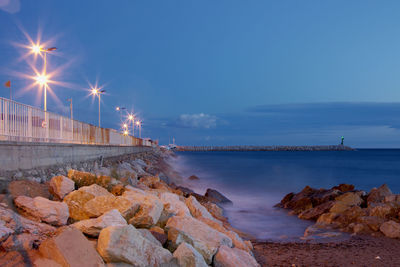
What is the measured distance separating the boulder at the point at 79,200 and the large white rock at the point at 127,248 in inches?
54.2

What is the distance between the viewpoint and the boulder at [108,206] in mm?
5949

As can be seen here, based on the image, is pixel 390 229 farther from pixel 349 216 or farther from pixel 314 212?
pixel 314 212

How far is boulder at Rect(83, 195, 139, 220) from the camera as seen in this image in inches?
234

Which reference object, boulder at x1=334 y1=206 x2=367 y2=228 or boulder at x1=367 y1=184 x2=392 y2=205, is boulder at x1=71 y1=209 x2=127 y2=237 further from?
boulder at x1=367 y1=184 x2=392 y2=205

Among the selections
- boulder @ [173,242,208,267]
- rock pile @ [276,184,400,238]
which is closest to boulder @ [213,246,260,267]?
boulder @ [173,242,208,267]

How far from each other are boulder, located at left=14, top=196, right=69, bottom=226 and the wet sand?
435 cm

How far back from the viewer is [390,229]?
987cm

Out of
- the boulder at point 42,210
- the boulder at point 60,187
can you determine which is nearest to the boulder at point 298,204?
the boulder at point 60,187

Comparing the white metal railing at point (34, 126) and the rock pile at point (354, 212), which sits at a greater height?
the white metal railing at point (34, 126)

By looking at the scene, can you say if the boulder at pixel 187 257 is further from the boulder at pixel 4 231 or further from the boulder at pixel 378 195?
the boulder at pixel 378 195

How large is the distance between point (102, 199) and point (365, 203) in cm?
1192

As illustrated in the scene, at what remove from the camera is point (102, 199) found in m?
6.20

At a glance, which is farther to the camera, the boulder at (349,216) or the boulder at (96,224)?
the boulder at (349,216)

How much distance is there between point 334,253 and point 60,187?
6.57 meters
